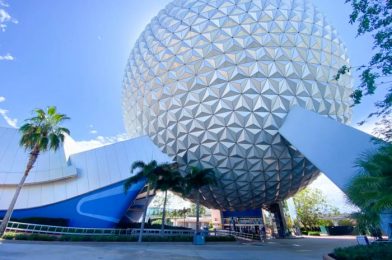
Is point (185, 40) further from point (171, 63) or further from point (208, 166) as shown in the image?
point (208, 166)

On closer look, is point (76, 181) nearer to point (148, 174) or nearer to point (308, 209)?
point (148, 174)

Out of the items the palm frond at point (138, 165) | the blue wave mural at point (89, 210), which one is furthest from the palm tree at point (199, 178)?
the blue wave mural at point (89, 210)

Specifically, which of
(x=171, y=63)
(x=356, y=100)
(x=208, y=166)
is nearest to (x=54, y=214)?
(x=208, y=166)

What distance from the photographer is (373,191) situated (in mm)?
5887

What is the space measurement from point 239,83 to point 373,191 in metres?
12.9

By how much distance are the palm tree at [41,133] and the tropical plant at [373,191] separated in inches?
747

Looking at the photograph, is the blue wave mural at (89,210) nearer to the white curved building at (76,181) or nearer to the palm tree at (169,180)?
the white curved building at (76,181)

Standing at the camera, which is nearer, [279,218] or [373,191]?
[373,191]

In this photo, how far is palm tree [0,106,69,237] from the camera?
693 inches

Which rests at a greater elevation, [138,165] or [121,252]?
[138,165]

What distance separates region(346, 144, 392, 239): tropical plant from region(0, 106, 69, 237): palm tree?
19.0 m

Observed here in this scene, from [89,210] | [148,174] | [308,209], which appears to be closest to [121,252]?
[148,174]

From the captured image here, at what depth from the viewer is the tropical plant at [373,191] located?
18.5ft

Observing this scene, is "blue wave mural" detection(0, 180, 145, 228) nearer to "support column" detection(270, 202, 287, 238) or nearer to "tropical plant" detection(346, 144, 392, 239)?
"tropical plant" detection(346, 144, 392, 239)
